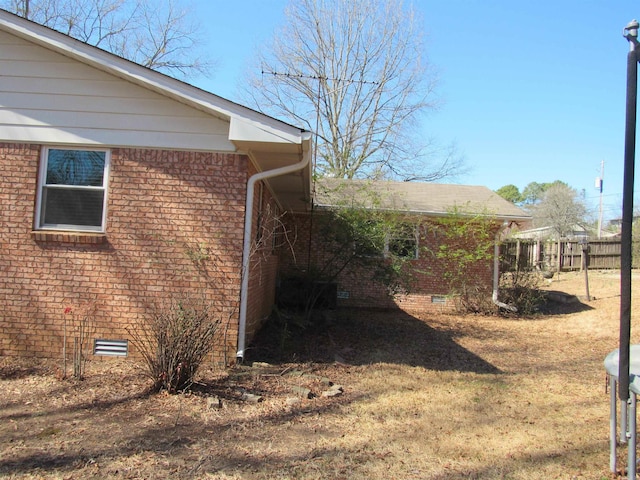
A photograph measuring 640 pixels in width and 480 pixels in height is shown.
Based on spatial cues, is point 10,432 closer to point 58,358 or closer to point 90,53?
point 58,358

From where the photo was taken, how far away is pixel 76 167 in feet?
21.0

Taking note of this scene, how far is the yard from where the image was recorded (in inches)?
144

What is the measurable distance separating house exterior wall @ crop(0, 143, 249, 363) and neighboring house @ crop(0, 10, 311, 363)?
0.01 m

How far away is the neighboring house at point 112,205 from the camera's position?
628 centimetres

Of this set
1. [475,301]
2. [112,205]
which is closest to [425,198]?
[475,301]

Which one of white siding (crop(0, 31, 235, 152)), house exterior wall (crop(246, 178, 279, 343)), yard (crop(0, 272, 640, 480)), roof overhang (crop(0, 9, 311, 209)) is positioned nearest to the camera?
yard (crop(0, 272, 640, 480))

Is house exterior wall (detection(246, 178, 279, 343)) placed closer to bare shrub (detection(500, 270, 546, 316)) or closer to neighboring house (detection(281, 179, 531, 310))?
neighboring house (detection(281, 179, 531, 310))

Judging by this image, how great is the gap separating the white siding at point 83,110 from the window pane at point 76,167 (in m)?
0.19

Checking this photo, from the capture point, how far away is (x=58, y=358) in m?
6.29

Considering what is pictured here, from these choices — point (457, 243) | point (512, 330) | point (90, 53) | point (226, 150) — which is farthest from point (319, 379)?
point (457, 243)

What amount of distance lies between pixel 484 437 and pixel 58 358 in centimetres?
537

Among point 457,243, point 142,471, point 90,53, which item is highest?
point 90,53

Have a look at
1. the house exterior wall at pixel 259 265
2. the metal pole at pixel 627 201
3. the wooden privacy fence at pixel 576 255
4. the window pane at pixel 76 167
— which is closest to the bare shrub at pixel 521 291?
the house exterior wall at pixel 259 265

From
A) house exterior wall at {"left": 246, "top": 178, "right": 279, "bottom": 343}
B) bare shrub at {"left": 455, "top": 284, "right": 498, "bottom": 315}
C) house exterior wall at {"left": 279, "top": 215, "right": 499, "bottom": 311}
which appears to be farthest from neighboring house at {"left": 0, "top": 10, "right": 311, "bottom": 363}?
bare shrub at {"left": 455, "top": 284, "right": 498, "bottom": 315}
